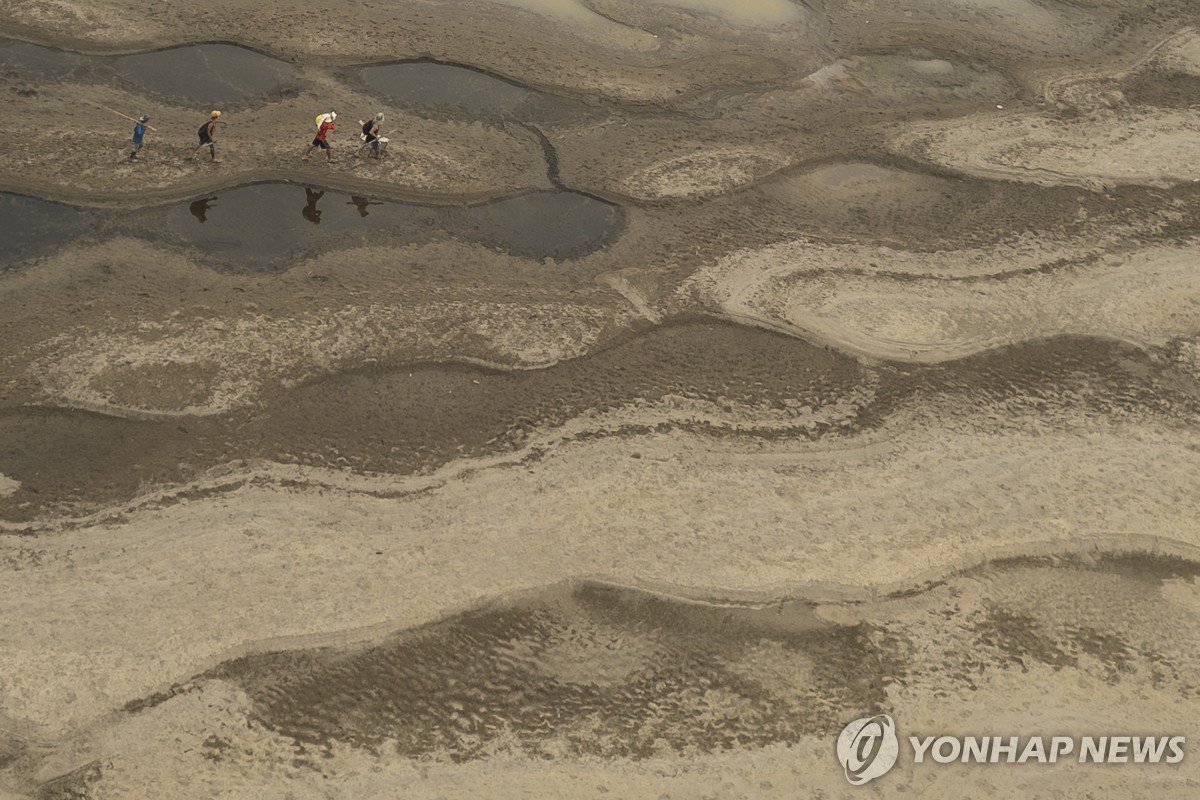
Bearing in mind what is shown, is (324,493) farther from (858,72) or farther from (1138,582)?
(858,72)

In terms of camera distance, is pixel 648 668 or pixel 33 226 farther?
pixel 33 226

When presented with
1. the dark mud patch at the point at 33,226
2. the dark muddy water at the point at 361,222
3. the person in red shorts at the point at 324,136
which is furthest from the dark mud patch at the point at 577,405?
the person in red shorts at the point at 324,136

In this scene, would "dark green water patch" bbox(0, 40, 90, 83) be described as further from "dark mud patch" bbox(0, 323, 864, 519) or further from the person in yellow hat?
"dark mud patch" bbox(0, 323, 864, 519)

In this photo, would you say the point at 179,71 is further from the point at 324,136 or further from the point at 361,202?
the point at 361,202

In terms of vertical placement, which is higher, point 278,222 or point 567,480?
point 278,222

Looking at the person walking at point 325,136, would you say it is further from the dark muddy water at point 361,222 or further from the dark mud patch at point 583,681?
the dark mud patch at point 583,681

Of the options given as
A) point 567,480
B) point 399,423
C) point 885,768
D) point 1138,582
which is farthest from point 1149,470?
point 399,423

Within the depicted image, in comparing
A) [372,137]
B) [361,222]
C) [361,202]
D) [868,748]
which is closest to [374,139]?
[372,137]
